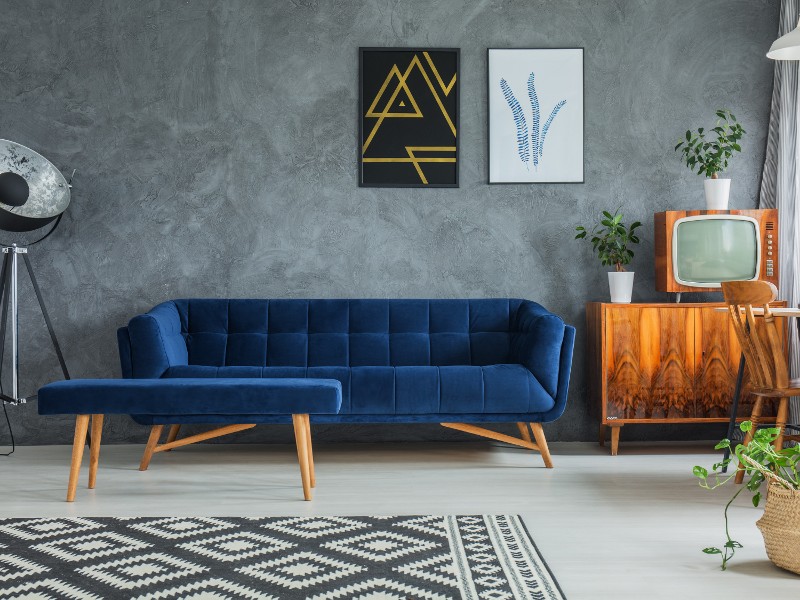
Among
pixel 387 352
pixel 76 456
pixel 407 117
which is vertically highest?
pixel 407 117

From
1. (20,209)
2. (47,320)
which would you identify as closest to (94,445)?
(47,320)

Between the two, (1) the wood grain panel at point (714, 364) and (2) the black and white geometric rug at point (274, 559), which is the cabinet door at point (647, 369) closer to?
(1) the wood grain panel at point (714, 364)

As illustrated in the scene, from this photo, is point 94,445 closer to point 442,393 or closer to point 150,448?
point 150,448

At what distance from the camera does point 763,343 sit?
10.1ft

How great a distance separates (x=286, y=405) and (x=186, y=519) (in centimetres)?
59

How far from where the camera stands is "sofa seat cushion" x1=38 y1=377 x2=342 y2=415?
3.04 m

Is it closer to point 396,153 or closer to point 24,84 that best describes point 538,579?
point 396,153

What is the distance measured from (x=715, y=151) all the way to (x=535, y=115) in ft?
3.40

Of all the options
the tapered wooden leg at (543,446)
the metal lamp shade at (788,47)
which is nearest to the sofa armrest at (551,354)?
the tapered wooden leg at (543,446)

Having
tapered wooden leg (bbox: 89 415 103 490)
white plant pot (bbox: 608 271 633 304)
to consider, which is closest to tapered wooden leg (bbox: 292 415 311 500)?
tapered wooden leg (bbox: 89 415 103 490)

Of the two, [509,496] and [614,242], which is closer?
[509,496]

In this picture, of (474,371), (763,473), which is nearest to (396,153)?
(474,371)

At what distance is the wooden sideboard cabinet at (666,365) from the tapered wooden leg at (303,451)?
5.31 ft

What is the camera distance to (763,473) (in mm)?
2240
